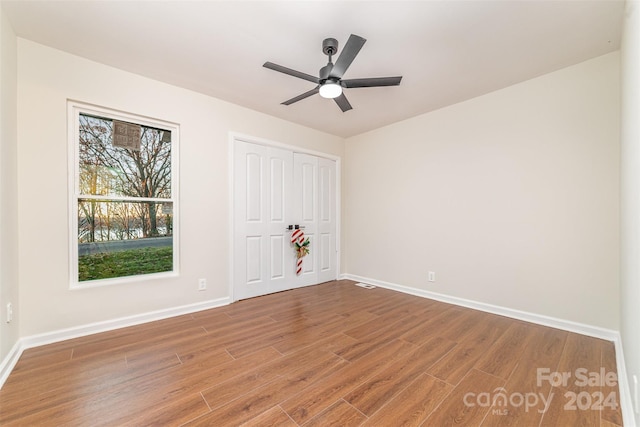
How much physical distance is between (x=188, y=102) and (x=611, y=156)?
442 cm

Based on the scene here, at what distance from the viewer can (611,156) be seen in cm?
242

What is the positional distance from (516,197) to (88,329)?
465 centimetres

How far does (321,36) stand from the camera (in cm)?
219

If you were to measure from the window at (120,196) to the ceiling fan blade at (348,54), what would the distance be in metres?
2.13

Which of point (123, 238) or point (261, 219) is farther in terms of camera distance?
point (261, 219)

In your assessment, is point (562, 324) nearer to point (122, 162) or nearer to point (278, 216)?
point (278, 216)

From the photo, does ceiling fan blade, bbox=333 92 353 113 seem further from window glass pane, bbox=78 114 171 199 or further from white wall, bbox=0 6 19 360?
white wall, bbox=0 6 19 360

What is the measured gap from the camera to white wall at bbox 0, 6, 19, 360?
74.0 inches

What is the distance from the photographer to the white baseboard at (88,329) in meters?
1.96

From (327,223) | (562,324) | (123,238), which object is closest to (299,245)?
(327,223)

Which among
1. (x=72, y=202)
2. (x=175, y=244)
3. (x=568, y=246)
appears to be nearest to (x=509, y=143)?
(x=568, y=246)

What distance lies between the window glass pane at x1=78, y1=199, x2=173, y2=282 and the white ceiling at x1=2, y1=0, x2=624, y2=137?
4.79ft

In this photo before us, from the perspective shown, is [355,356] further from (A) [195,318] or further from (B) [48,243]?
(B) [48,243]

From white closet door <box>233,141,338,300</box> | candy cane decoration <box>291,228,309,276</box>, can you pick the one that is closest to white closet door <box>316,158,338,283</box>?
white closet door <box>233,141,338,300</box>
